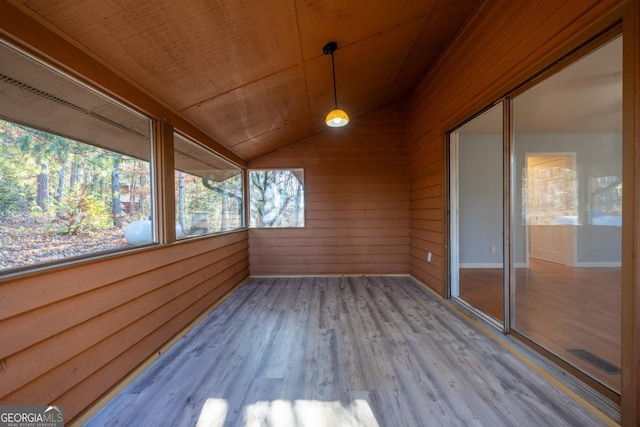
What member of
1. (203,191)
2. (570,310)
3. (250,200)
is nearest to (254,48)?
(203,191)

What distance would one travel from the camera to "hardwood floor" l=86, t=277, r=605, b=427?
1468 mm

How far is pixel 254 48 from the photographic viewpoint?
Answer: 2.03m

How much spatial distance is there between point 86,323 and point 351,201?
3833mm

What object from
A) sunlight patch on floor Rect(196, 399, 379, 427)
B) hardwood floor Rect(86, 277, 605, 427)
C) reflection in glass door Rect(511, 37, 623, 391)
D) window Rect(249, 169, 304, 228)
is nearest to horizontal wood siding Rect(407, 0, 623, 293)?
reflection in glass door Rect(511, 37, 623, 391)

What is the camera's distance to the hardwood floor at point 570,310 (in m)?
1.81

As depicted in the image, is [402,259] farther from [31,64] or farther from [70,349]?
[31,64]

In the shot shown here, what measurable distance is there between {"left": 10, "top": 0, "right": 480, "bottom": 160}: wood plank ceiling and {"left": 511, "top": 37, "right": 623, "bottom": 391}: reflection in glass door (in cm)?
131

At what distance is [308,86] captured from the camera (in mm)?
3047

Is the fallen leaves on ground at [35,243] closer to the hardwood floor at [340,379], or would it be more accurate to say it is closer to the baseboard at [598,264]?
the hardwood floor at [340,379]

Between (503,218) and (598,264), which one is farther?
(503,218)

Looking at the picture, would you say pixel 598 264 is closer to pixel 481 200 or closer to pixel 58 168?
pixel 481 200

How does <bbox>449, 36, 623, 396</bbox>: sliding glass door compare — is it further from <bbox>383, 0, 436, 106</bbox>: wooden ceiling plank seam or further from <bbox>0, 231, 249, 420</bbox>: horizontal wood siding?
<bbox>0, 231, 249, 420</bbox>: horizontal wood siding

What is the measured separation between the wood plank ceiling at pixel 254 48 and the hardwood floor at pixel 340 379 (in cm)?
217

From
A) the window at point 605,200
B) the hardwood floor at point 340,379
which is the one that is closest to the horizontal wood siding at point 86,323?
the hardwood floor at point 340,379
